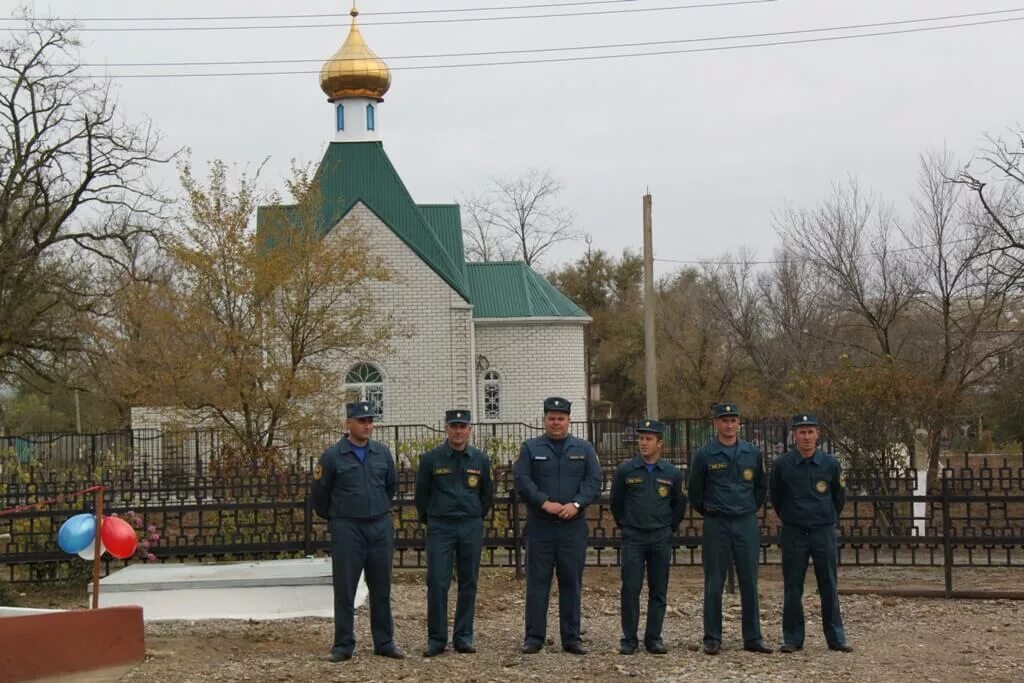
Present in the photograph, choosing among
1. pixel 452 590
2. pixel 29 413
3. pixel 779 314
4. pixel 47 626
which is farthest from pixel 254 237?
pixel 29 413

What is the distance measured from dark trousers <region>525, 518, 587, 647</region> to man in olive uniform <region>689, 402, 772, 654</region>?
0.88 metres

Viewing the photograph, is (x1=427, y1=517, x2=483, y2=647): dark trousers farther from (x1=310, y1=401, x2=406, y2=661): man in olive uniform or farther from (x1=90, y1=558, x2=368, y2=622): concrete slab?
(x1=90, y1=558, x2=368, y2=622): concrete slab

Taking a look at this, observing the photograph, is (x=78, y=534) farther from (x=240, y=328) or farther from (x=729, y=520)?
(x=240, y=328)

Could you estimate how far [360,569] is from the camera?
26.6ft

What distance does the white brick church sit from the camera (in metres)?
29.6

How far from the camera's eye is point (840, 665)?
7566 millimetres

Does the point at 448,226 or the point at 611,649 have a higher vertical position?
the point at 448,226

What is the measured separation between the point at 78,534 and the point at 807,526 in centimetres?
505

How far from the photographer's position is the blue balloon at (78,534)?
835 cm

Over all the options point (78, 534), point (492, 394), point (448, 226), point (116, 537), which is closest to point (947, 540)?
point (116, 537)

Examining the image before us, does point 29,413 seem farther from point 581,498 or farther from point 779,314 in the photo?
point 581,498

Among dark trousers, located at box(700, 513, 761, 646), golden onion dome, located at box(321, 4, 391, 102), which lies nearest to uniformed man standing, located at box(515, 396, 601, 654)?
dark trousers, located at box(700, 513, 761, 646)

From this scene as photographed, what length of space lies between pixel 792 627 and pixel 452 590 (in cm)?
391

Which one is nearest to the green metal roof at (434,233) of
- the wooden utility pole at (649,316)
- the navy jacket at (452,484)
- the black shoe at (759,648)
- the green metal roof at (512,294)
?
the green metal roof at (512,294)
